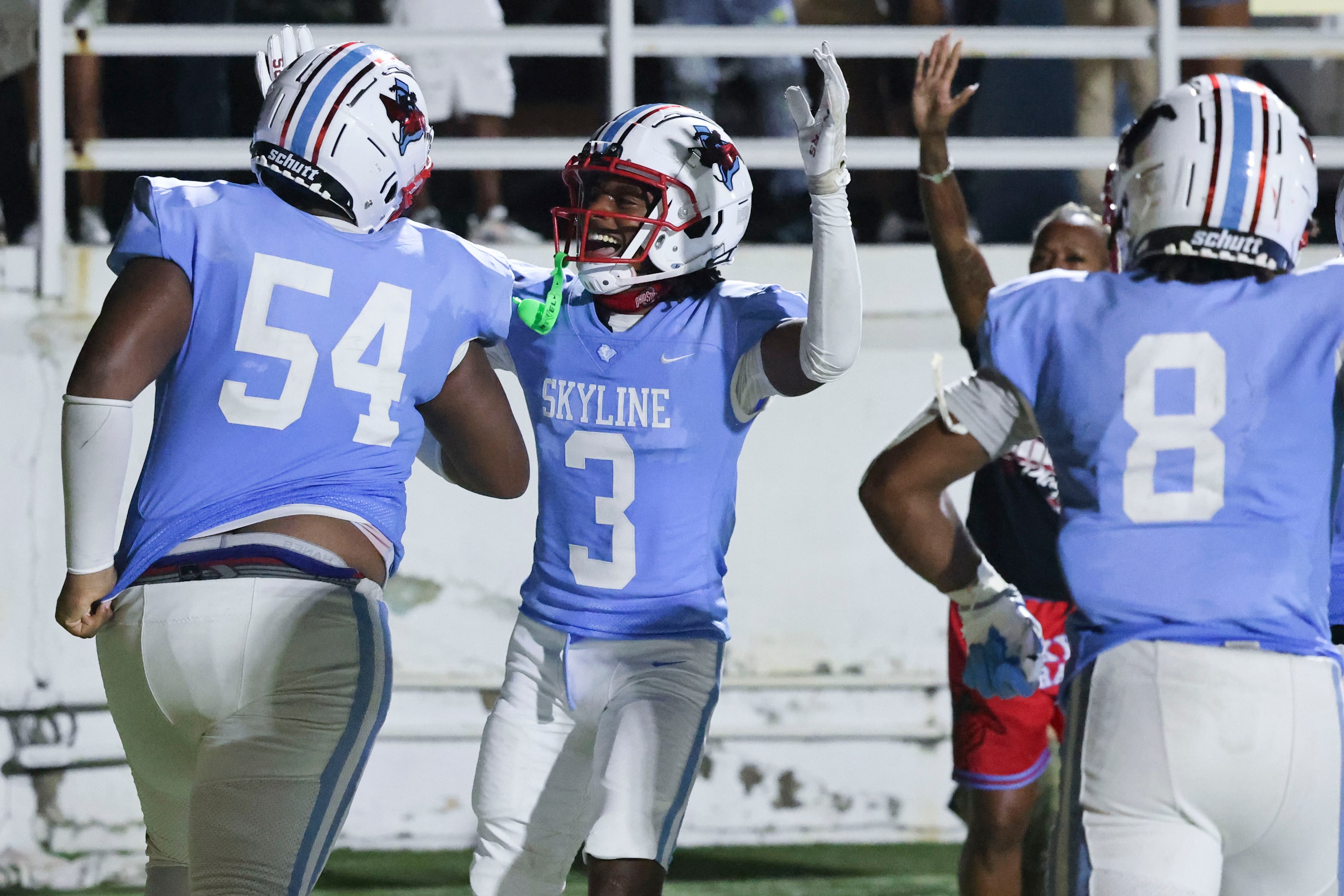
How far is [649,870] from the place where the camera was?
279cm

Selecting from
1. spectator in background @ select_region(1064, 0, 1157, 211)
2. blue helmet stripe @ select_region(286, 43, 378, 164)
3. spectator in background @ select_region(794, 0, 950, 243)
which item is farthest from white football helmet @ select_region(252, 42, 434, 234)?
spectator in background @ select_region(1064, 0, 1157, 211)

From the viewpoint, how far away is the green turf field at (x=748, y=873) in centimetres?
447

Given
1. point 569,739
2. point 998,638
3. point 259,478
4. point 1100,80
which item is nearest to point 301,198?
point 259,478

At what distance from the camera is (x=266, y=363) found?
244 cm

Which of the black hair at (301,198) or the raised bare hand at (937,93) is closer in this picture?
the black hair at (301,198)

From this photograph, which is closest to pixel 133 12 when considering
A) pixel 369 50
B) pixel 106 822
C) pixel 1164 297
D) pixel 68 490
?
→ pixel 106 822

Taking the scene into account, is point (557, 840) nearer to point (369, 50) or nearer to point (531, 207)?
point (369, 50)

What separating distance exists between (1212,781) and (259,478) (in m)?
1.45

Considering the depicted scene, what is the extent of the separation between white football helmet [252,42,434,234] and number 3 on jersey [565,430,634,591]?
0.60m

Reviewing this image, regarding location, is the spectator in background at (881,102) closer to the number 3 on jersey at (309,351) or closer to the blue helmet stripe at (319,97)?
the blue helmet stripe at (319,97)

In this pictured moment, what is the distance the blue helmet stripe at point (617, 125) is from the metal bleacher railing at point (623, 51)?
1797mm

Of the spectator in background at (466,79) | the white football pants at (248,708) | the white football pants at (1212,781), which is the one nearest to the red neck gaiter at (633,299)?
the white football pants at (248,708)

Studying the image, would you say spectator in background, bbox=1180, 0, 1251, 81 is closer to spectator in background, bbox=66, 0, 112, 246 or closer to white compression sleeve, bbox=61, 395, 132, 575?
spectator in background, bbox=66, 0, 112, 246

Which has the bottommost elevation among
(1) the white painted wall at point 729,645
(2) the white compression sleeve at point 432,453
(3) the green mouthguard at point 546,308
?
(1) the white painted wall at point 729,645
